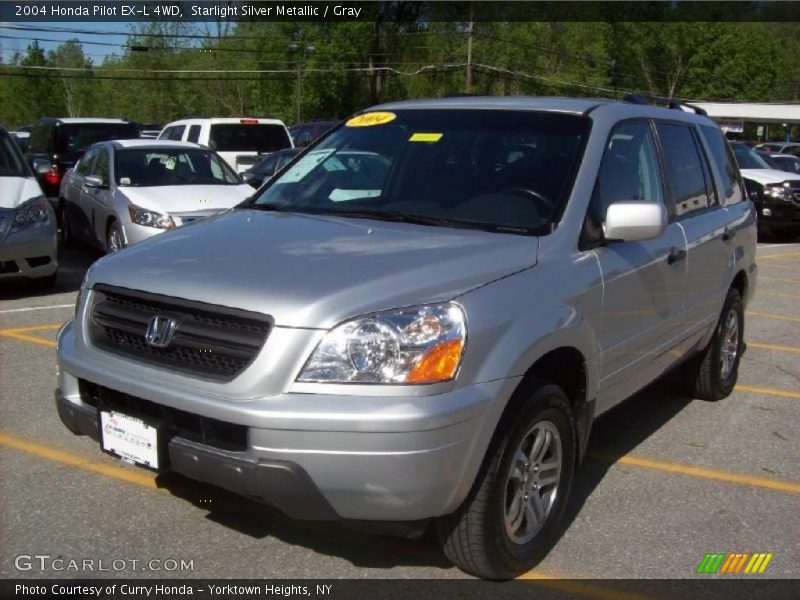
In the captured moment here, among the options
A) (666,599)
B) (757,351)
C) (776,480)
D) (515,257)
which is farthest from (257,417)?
(757,351)

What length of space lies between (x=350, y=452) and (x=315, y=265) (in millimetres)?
763

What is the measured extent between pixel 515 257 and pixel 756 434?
2712mm

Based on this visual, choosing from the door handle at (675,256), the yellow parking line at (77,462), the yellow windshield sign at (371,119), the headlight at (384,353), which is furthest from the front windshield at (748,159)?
the headlight at (384,353)

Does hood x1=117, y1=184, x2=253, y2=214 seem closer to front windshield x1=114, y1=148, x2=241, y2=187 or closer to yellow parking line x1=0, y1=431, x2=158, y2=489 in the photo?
front windshield x1=114, y1=148, x2=241, y2=187

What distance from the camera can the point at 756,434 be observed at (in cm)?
527

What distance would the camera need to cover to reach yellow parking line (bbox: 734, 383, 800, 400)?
6133 mm

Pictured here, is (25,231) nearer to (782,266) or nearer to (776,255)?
(782,266)

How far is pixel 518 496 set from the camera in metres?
3.41

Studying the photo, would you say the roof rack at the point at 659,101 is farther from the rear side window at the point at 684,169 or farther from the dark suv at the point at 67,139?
the dark suv at the point at 67,139

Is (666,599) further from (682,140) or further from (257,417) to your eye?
(682,140)

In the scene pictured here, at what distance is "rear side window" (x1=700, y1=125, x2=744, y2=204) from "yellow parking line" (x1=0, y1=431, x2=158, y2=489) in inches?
159

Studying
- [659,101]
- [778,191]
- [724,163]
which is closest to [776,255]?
[778,191]

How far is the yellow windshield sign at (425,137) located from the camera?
4.36m

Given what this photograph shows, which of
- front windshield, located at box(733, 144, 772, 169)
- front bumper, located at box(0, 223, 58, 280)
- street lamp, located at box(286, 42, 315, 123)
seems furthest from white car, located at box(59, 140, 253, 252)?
street lamp, located at box(286, 42, 315, 123)
